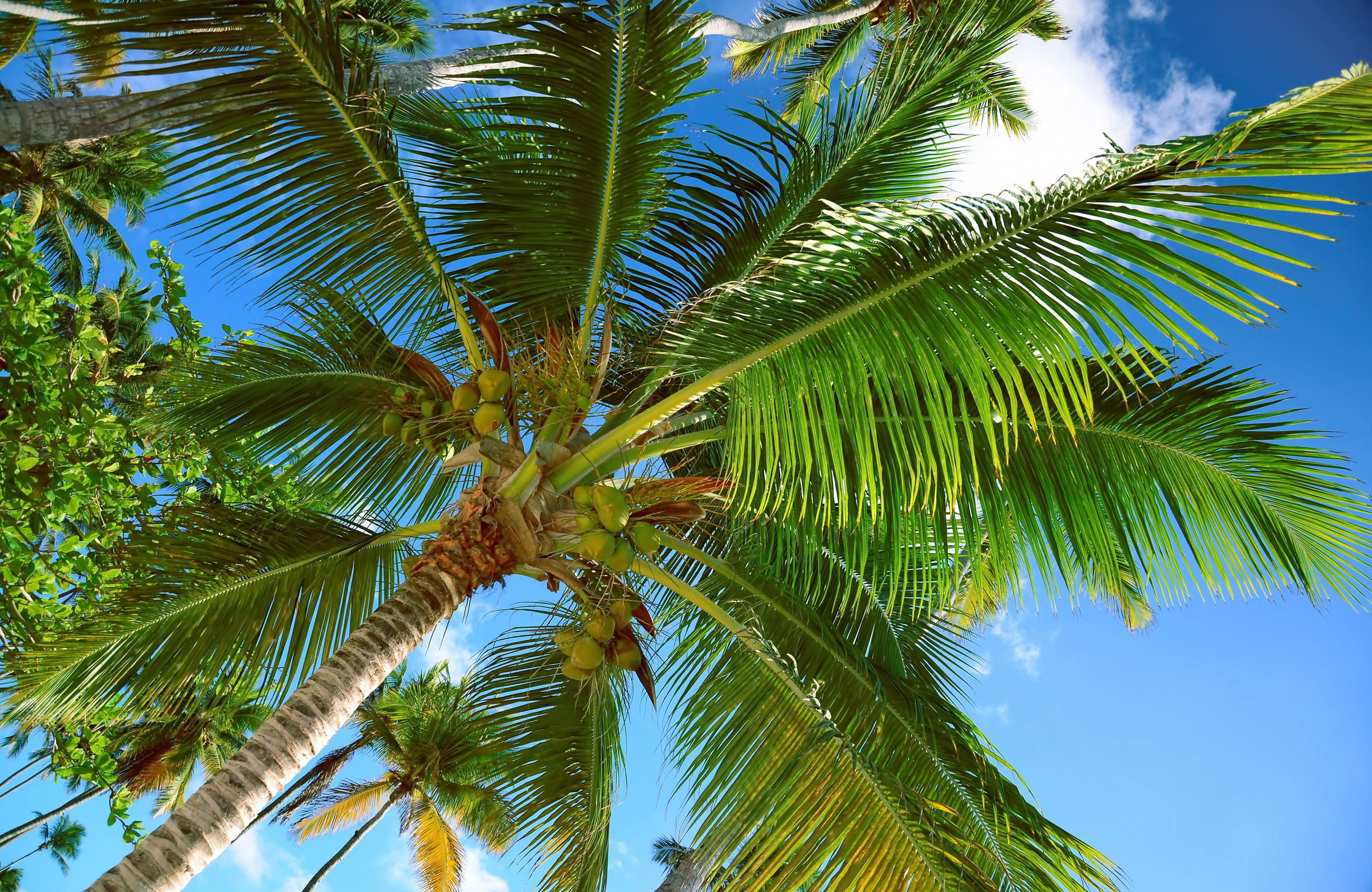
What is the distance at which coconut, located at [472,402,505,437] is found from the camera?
12.1 feet

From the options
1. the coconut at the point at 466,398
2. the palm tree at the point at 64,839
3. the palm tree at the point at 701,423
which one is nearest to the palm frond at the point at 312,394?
the palm tree at the point at 701,423

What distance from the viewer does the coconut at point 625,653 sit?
390 cm

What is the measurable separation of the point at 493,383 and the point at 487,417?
15 cm

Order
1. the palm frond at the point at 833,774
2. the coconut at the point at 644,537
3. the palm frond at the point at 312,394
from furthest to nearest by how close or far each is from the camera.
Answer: the palm frond at the point at 312,394, the coconut at the point at 644,537, the palm frond at the point at 833,774

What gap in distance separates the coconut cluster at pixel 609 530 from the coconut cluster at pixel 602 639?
12.5 inches

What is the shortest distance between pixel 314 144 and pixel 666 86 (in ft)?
5.62

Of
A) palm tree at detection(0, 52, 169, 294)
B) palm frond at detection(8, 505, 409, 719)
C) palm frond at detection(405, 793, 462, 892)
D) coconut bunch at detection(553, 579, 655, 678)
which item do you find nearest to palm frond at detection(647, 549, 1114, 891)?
coconut bunch at detection(553, 579, 655, 678)

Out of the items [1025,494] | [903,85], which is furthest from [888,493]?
[903,85]

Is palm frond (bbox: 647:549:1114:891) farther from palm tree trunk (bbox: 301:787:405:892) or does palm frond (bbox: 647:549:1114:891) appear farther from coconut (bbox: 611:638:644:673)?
palm tree trunk (bbox: 301:787:405:892)

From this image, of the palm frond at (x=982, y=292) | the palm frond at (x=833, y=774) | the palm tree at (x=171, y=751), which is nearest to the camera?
the palm frond at (x=982, y=292)

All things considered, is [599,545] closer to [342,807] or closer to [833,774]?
[833,774]

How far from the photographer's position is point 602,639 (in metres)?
3.76

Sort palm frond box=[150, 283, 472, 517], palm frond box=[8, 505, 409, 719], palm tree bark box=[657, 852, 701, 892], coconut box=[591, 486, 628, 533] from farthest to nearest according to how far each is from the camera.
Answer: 1. palm tree bark box=[657, 852, 701, 892]
2. palm frond box=[150, 283, 472, 517]
3. palm frond box=[8, 505, 409, 719]
4. coconut box=[591, 486, 628, 533]

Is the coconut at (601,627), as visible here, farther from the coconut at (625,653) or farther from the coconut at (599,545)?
the coconut at (599,545)
